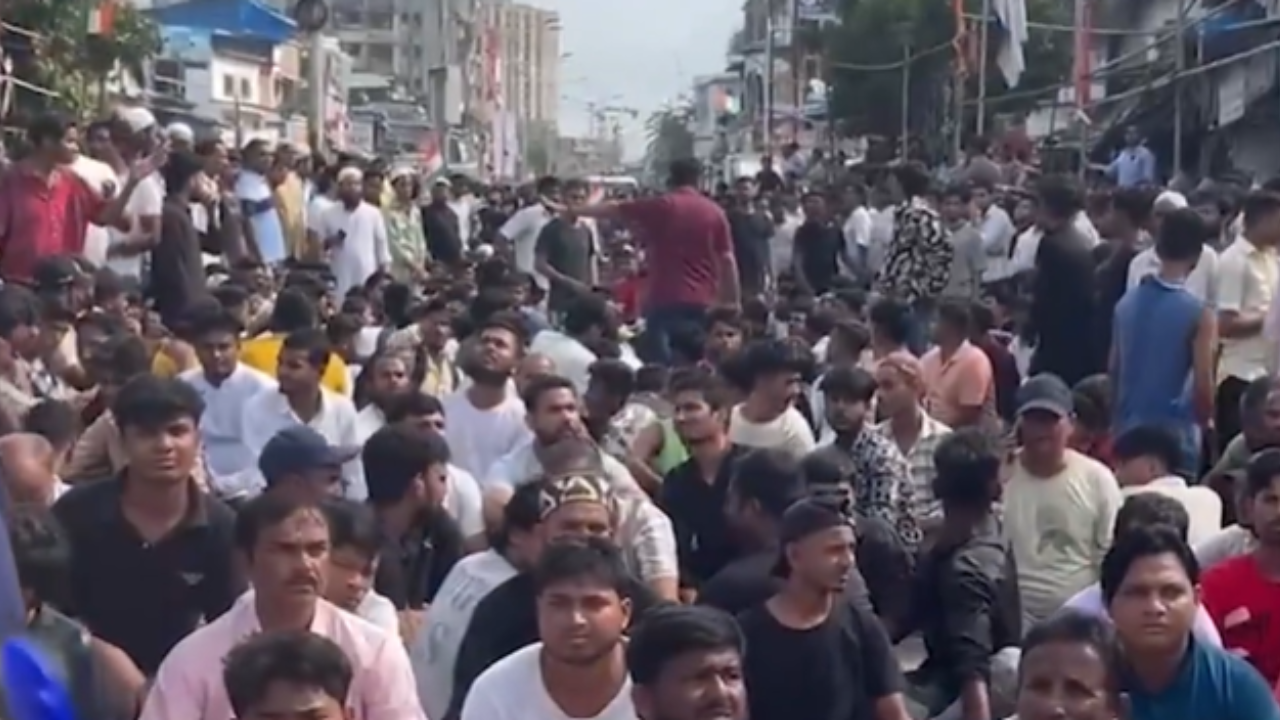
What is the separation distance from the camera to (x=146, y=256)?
46.8 ft

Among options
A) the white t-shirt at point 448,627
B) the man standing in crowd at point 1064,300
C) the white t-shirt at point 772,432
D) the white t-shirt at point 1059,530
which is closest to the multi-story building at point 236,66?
the man standing in crowd at point 1064,300

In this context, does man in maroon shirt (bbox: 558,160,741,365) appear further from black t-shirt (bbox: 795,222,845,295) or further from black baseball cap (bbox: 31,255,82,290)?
black t-shirt (bbox: 795,222,845,295)

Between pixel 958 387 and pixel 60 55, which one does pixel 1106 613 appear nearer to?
pixel 958 387

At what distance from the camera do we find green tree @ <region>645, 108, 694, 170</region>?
12850 cm

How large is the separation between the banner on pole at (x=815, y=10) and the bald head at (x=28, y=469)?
204 feet

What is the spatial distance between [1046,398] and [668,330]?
5.78 meters

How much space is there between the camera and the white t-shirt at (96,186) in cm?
1312

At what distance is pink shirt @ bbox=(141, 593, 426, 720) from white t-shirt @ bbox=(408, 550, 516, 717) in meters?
0.76

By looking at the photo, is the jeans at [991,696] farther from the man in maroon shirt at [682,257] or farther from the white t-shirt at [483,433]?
the man in maroon shirt at [682,257]

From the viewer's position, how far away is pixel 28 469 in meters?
7.61

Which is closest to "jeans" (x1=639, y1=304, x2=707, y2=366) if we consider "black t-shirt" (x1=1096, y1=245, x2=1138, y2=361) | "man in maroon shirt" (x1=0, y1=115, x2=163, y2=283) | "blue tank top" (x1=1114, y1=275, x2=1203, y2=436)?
"black t-shirt" (x1=1096, y1=245, x2=1138, y2=361)

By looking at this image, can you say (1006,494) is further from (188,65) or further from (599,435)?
(188,65)

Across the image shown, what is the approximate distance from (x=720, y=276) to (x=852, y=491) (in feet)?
18.5

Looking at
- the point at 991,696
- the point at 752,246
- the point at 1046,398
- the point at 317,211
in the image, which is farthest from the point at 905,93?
the point at 991,696
